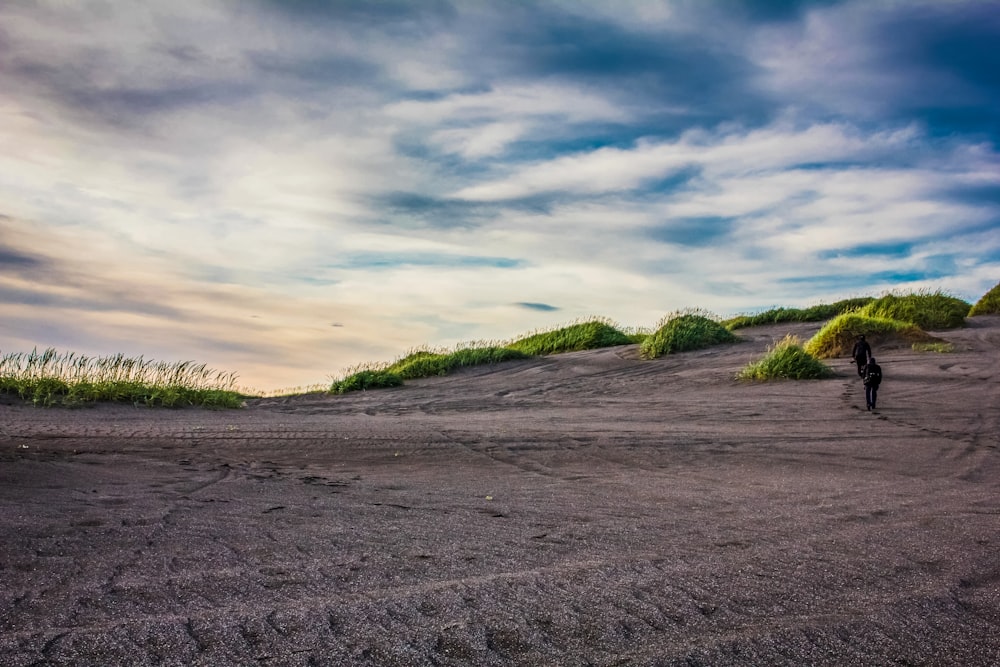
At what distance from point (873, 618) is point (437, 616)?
1.88 meters

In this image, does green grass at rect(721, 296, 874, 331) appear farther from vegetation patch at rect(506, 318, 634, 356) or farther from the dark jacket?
A: the dark jacket

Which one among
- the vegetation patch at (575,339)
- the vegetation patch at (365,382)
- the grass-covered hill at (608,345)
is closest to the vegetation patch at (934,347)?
the grass-covered hill at (608,345)

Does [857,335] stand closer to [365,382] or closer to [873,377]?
[873,377]

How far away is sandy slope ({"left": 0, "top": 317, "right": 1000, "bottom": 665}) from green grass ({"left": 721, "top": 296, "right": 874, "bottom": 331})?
12.4 metres

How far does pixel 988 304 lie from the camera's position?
2405cm

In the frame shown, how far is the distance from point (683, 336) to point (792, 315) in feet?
18.2

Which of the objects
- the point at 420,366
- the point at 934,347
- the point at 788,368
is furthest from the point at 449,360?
the point at 934,347

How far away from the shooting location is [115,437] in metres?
9.25

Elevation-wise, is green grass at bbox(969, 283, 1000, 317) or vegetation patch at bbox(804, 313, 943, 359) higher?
green grass at bbox(969, 283, 1000, 317)

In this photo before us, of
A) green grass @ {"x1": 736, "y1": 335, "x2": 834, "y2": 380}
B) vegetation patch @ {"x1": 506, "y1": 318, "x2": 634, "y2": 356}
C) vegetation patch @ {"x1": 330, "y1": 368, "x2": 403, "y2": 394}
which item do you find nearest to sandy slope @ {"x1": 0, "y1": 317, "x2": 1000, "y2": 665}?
green grass @ {"x1": 736, "y1": 335, "x2": 834, "y2": 380}

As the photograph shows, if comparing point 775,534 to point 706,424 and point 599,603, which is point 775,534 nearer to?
point 599,603

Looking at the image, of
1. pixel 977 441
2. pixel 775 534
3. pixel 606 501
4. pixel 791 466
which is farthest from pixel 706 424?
pixel 775 534

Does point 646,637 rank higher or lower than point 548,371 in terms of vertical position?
lower

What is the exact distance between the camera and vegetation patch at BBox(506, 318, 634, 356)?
2072 centimetres
